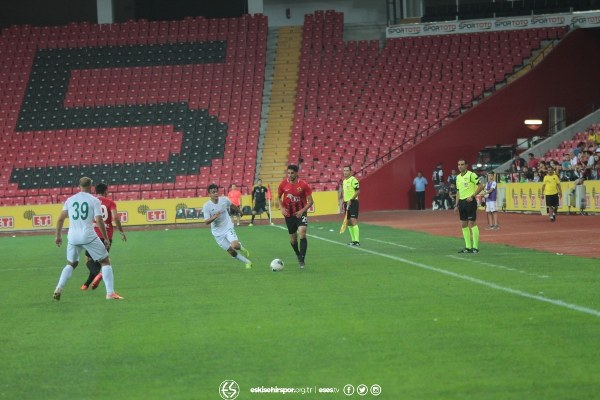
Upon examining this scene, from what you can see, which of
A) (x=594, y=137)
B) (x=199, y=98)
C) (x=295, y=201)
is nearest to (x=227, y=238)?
(x=295, y=201)

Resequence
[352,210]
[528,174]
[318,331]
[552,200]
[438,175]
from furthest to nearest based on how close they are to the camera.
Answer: [438,175], [528,174], [552,200], [352,210], [318,331]

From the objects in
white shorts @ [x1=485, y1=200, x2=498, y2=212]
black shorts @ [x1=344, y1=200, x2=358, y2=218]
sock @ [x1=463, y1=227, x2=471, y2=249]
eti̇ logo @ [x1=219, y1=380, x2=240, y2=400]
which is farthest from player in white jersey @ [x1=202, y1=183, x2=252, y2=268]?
white shorts @ [x1=485, y1=200, x2=498, y2=212]

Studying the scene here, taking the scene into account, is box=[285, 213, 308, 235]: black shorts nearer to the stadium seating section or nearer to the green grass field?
the green grass field

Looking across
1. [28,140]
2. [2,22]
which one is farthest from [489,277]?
[2,22]

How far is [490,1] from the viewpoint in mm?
56531

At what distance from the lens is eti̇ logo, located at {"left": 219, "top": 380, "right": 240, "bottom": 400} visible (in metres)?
7.70

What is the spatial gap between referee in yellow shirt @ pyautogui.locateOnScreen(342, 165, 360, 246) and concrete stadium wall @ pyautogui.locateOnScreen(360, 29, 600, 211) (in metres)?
22.0

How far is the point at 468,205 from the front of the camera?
2269cm

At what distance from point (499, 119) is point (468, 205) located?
99.4 feet

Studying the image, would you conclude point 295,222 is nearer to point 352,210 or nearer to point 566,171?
point 352,210

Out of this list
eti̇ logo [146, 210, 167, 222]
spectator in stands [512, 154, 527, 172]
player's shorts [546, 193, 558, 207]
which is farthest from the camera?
eti̇ logo [146, 210, 167, 222]

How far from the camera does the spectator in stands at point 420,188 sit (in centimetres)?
4938

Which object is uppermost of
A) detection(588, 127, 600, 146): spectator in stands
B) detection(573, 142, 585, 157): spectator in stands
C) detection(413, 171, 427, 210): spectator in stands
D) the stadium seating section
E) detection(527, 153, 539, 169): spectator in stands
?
the stadium seating section

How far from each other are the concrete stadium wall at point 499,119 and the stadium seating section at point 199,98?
104 centimetres
